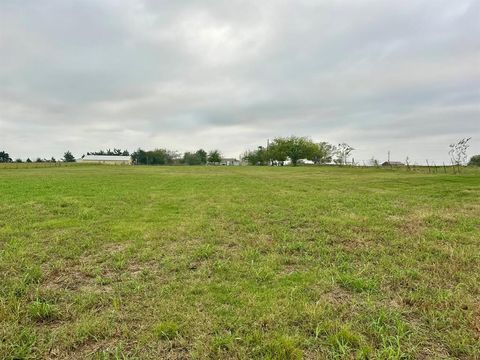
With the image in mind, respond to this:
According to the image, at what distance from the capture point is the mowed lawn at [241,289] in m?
2.77

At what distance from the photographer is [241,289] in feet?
12.5

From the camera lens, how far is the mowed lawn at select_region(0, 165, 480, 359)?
277 cm

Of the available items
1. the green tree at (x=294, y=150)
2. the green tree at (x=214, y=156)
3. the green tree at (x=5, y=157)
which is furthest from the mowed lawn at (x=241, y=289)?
the green tree at (x=5, y=157)

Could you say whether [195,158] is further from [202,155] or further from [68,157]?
[68,157]

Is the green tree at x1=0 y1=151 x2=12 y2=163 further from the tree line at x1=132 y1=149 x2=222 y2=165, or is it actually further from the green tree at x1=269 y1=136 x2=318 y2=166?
the green tree at x1=269 y1=136 x2=318 y2=166

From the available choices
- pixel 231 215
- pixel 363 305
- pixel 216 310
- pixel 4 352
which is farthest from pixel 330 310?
pixel 231 215

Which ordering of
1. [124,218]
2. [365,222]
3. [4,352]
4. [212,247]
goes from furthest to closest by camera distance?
[124,218] → [365,222] → [212,247] → [4,352]

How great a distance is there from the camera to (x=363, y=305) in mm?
3436

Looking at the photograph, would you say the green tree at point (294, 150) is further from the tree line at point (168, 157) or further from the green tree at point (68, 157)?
the green tree at point (68, 157)

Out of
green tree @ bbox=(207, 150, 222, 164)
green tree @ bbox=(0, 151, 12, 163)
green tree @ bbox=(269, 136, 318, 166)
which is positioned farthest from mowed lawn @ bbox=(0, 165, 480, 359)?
green tree @ bbox=(0, 151, 12, 163)

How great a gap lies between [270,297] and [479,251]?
4024 millimetres

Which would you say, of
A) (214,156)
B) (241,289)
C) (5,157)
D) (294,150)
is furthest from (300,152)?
(5,157)

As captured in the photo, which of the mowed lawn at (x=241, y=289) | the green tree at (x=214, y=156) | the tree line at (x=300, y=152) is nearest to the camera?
the mowed lawn at (x=241, y=289)

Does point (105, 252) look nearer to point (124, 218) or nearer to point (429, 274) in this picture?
point (124, 218)
